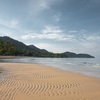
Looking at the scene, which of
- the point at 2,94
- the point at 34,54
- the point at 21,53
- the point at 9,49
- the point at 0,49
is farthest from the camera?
the point at 34,54

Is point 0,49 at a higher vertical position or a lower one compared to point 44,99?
higher

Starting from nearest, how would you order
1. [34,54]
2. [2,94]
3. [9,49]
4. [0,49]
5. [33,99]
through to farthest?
Answer: 1. [33,99]
2. [2,94]
3. [0,49]
4. [9,49]
5. [34,54]

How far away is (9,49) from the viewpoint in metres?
102

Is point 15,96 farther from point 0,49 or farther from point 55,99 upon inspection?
point 0,49

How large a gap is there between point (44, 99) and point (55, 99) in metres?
0.56

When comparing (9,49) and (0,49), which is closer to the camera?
(0,49)

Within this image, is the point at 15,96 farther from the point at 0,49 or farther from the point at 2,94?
the point at 0,49

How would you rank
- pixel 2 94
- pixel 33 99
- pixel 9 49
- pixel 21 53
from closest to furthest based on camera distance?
pixel 33 99, pixel 2 94, pixel 9 49, pixel 21 53

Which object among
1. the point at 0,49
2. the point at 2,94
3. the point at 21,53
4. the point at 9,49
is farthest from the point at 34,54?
the point at 2,94

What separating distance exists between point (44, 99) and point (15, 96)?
5.07ft

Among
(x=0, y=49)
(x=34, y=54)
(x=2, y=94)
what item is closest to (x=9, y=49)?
(x=0, y=49)

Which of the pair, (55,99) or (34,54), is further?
(34,54)

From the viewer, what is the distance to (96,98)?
7.11 m

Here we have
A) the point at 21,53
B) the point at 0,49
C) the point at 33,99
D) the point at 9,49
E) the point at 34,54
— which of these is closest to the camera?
the point at 33,99
